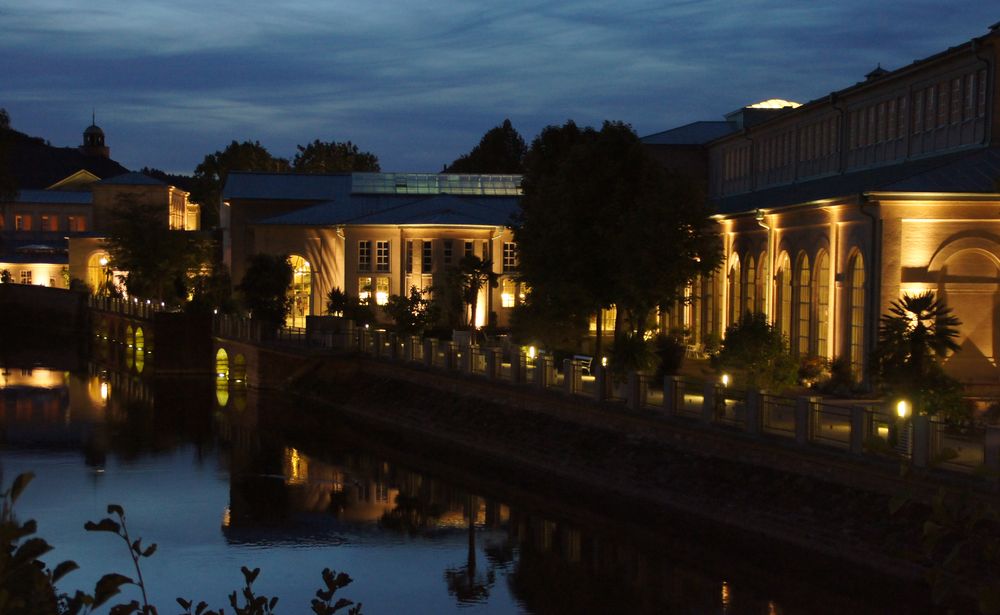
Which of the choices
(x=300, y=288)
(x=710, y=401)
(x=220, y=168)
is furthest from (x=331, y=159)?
(x=710, y=401)

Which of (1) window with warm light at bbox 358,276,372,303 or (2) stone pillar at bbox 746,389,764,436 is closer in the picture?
(2) stone pillar at bbox 746,389,764,436

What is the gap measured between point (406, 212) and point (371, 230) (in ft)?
7.02

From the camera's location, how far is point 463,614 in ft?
69.9

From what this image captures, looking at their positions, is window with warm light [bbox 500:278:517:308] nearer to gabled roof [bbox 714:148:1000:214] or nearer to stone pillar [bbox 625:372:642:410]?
gabled roof [bbox 714:148:1000:214]

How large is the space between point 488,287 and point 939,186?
96.9ft

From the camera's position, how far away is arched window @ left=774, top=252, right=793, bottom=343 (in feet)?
122

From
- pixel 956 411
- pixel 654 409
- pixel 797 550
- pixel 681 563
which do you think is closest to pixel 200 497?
pixel 654 409

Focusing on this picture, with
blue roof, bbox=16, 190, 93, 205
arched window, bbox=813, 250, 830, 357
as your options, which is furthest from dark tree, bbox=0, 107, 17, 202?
arched window, bbox=813, 250, 830, 357

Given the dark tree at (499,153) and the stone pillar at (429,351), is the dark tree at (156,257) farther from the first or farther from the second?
the stone pillar at (429,351)

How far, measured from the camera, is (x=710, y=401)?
87.2 feet

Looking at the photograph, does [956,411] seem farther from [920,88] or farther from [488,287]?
[488,287]

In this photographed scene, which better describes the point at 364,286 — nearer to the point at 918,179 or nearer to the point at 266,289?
the point at 266,289

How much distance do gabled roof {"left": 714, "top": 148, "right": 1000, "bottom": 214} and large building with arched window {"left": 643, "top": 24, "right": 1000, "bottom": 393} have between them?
0.18 feet

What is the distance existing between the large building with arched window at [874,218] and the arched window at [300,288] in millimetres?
23072
